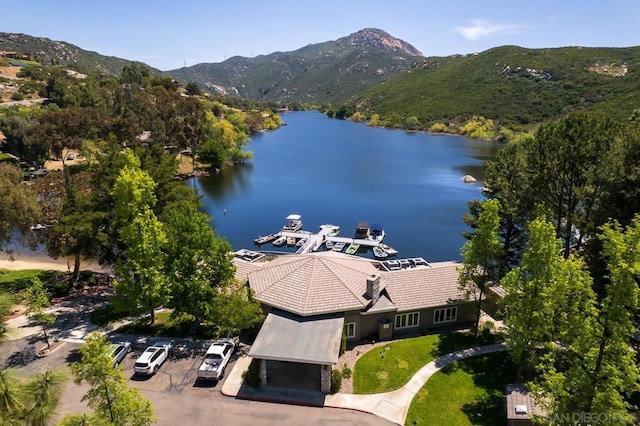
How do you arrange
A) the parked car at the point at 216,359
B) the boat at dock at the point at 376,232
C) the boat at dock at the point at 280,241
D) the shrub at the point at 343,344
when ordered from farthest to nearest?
1. the boat at dock at the point at 376,232
2. the boat at dock at the point at 280,241
3. the shrub at the point at 343,344
4. the parked car at the point at 216,359

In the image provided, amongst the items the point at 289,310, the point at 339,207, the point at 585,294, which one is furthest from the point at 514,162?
the point at 339,207

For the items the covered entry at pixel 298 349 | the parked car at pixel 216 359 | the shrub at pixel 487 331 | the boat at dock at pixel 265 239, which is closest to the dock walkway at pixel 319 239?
the boat at dock at pixel 265 239

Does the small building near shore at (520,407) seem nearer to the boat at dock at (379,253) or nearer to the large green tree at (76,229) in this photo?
the large green tree at (76,229)

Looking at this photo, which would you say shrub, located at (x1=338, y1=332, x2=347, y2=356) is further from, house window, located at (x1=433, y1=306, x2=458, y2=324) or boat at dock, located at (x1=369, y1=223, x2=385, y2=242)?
boat at dock, located at (x1=369, y1=223, x2=385, y2=242)

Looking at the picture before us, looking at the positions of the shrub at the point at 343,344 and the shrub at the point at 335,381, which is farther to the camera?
the shrub at the point at 343,344

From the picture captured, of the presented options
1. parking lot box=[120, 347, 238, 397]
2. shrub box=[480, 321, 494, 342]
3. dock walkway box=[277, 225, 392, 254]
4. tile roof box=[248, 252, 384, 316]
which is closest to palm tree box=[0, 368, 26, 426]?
parking lot box=[120, 347, 238, 397]
